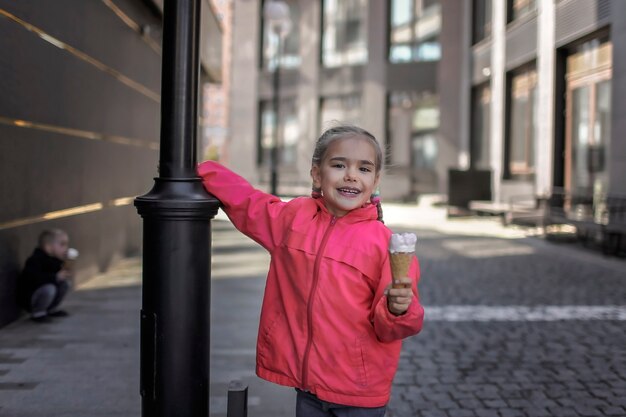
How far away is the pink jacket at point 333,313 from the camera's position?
2469 millimetres

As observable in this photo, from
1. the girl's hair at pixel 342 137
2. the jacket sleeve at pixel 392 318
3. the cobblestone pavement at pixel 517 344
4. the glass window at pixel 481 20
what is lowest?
the cobblestone pavement at pixel 517 344

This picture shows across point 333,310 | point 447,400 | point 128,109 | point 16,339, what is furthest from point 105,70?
point 333,310

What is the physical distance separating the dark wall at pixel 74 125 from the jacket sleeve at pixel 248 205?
11.4ft

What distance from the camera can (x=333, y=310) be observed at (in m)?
2.48

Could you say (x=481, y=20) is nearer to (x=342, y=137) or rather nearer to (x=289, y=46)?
Answer: (x=289, y=46)

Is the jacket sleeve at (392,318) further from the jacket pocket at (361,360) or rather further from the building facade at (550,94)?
the building facade at (550,94)

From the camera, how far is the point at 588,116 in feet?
51.0

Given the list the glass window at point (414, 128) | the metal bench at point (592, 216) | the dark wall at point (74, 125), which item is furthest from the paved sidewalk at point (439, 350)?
the glass window at point (414, 128)

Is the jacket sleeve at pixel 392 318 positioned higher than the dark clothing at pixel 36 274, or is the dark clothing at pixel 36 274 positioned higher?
the jacket sleeve at pixel 392 318

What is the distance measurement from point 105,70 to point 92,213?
1785 mm

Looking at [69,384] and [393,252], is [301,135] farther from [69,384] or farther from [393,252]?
[393,252]

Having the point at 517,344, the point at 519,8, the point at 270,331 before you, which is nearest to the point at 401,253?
the point at 270,331

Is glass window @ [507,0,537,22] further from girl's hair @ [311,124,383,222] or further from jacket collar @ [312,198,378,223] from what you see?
jacket collar @ [312,198,378,223]

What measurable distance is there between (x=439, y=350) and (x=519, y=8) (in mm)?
16869
